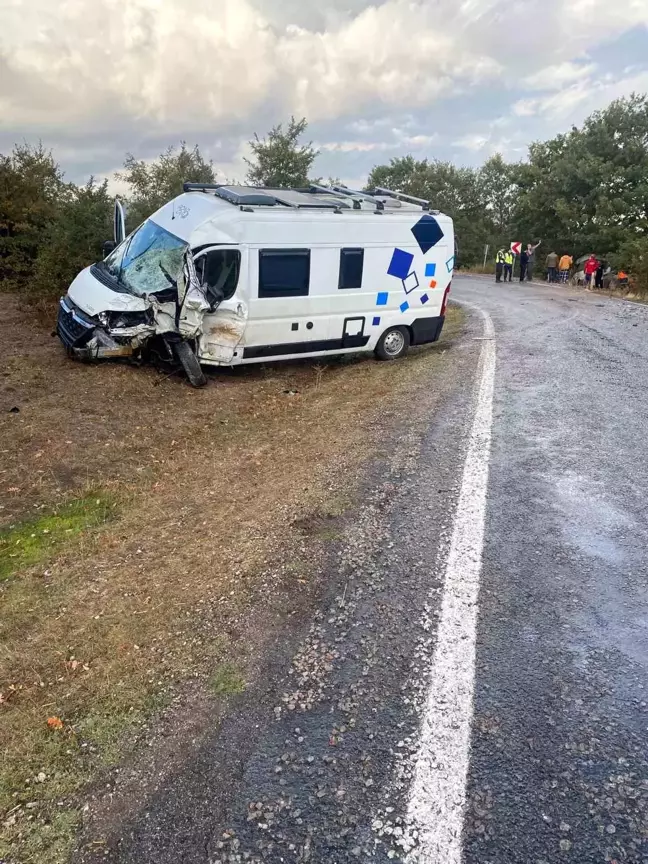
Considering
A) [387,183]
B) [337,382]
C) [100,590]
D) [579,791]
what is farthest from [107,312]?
[387,183]

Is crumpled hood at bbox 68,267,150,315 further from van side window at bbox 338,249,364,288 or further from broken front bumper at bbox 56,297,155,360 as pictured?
van side window at bbox 338,249,364,288

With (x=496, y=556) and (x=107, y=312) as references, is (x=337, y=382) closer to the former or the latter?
(x=107, y=312)

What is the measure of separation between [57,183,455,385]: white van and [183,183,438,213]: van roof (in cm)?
3

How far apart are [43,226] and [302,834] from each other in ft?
60.0

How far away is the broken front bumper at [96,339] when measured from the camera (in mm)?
7992

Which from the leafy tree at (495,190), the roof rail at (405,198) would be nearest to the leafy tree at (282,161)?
the roof rail at (405,198)

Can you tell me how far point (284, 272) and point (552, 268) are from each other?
2144 cm

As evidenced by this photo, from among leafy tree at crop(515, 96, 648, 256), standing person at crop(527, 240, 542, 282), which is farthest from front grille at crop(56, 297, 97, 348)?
leafy tree at crop(515, 96, 648, 256)

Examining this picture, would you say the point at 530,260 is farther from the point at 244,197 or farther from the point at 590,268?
the point at 244,197

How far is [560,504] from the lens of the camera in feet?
14.4

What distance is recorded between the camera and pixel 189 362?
8289 millimetres

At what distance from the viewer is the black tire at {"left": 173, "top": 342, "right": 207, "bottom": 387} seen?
8.26 metres

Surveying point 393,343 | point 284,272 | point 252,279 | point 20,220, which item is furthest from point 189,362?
point 20,220

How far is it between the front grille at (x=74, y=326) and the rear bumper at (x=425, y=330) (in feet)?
18.0
